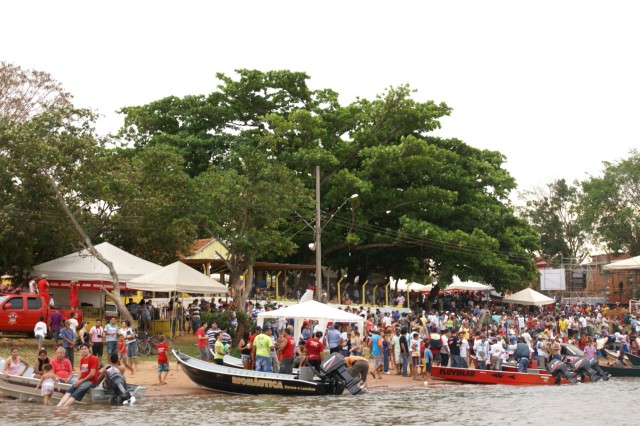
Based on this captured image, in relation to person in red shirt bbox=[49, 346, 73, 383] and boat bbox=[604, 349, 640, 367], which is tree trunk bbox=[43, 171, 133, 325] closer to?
person in red shirt bbox=[49, 346, 73, 383]

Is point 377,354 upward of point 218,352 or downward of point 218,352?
downward

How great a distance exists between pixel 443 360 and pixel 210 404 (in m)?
11.3

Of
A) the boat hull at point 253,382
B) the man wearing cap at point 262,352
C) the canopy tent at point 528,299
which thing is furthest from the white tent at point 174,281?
the canopy tent at point 528,299

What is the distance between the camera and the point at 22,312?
100ft

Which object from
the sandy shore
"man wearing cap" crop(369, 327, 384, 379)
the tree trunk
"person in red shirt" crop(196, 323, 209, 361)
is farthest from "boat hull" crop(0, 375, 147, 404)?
"man wearing cap" crop(369, 327, 384, 379)

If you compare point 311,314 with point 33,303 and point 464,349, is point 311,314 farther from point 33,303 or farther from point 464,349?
point 33,303

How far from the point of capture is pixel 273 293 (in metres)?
48.3

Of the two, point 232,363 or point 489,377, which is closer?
point 232,363

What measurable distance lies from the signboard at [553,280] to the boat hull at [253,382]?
49478 mm

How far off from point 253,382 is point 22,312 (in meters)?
11.0

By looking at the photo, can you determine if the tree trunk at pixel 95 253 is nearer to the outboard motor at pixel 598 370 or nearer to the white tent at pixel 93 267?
the white tent at pixel 93 267

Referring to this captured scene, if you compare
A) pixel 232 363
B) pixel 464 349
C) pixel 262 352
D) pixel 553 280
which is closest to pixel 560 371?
pixel 464 349

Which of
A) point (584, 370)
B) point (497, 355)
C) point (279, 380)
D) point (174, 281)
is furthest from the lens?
point (174, 281)

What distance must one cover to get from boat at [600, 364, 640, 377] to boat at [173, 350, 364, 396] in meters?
14.2
